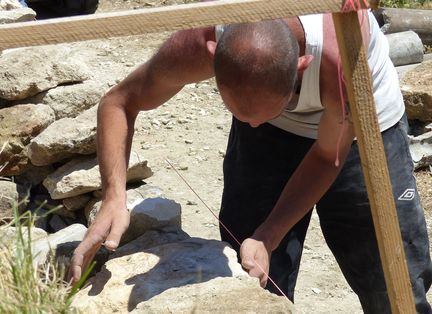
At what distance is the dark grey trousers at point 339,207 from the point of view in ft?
12.1

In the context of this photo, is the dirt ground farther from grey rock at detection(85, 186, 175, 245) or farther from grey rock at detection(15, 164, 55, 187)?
grey rock at detection(85, 186, 175, 245)

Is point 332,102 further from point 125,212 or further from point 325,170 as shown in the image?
point 125,212

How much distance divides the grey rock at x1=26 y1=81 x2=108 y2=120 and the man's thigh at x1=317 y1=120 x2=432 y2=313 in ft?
5.14

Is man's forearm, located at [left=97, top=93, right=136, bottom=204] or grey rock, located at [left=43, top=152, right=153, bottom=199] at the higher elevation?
man's forearm, located at [left=97, top=93, right=136, bottom=204]

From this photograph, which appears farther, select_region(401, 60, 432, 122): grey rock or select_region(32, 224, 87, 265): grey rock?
select_region(401, 60, 432, 122): grey rock

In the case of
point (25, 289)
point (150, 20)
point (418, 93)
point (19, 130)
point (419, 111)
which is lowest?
point (419, 111)

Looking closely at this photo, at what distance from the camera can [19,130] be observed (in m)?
4.66

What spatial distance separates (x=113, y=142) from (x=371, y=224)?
3.40ft

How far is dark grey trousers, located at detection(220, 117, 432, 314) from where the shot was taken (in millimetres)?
3686

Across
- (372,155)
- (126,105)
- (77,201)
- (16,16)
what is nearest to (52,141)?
(77,201)

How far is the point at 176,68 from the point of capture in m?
3.39

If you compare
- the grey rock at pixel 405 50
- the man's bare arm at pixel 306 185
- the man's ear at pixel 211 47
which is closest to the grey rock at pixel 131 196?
the man's bare arm at pixel 306 185

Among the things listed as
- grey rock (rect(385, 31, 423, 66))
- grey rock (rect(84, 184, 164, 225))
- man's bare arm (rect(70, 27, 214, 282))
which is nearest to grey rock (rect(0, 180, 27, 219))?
grey rock (rect(84, 184, 164, 225))

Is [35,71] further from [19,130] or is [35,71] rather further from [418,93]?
[418,93]
